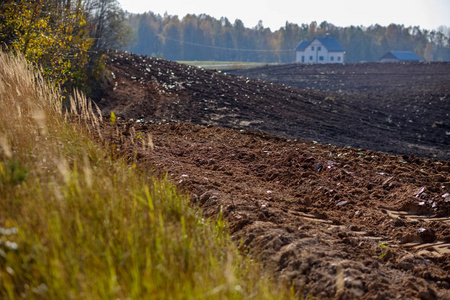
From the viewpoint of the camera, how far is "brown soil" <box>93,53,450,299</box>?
3.89 meters

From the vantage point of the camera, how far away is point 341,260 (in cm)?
399

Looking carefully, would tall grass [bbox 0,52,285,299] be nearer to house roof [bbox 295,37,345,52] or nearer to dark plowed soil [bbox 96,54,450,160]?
dark plowed soil [bbox 96,54,450,160]

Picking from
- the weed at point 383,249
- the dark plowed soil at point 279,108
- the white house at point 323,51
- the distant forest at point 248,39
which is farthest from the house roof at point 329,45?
the weed at point 383,249

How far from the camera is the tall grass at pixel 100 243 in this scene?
8.55ft

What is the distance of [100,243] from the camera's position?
2967mm

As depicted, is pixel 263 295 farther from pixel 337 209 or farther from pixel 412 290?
pixel 337 209

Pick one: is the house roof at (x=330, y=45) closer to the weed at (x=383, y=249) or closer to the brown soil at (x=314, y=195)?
the brown soil at (x=314, y=195)

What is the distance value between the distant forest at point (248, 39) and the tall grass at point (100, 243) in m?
91.8

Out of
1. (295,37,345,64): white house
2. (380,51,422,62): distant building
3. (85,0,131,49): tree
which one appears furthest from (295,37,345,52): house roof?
(85,0,131,49): tree

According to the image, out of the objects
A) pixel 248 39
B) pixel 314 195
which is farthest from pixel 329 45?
pixel 314 195

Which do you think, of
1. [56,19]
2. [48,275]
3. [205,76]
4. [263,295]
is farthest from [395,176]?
[205,76]

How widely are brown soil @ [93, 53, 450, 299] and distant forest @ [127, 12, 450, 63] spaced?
82251mm

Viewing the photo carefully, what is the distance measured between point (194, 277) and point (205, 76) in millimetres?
17825

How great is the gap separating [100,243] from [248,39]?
353ft
